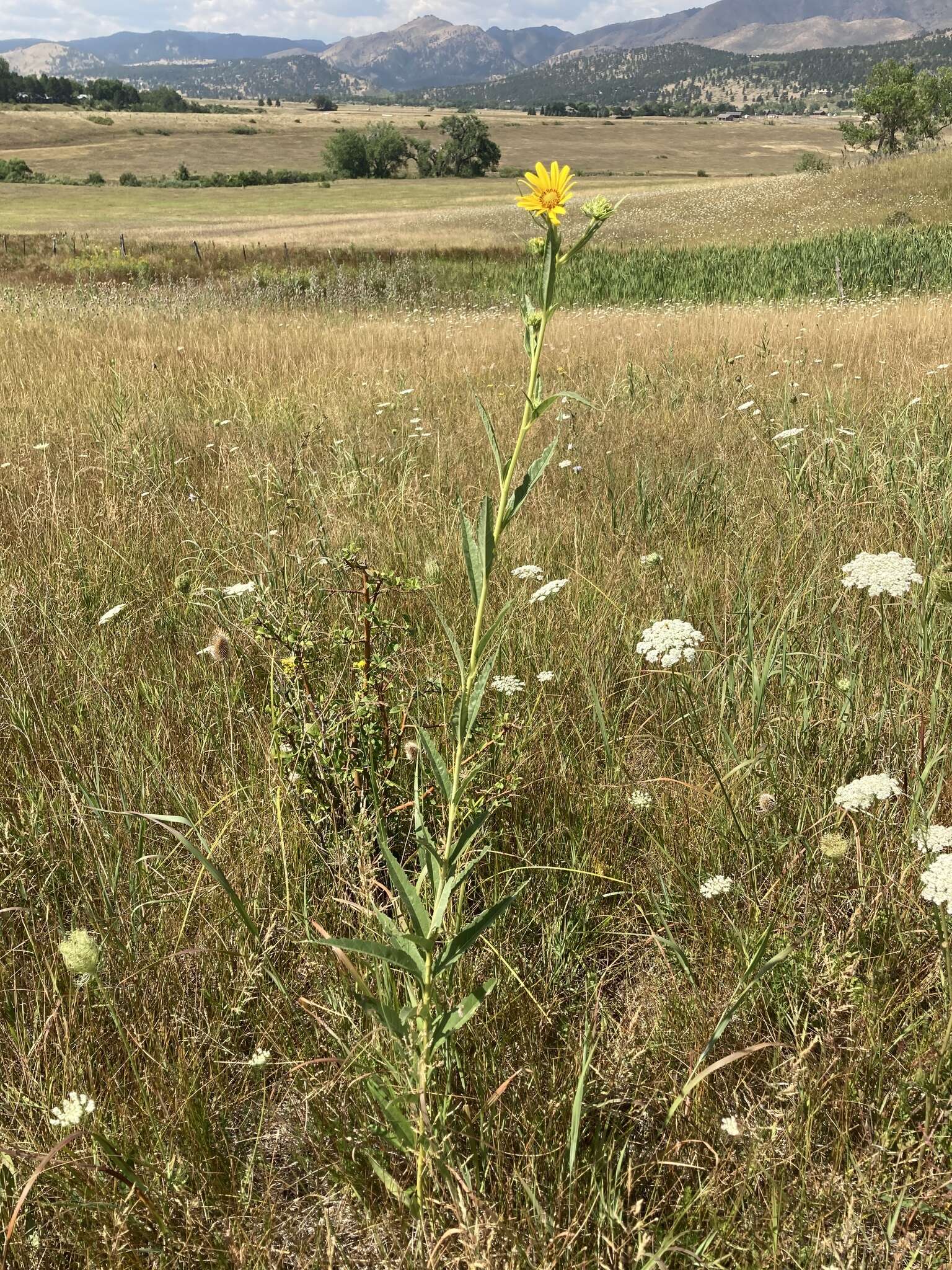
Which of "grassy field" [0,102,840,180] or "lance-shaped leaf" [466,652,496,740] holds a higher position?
"grassy field" [0,102,840,180]

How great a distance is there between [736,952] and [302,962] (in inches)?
30.4

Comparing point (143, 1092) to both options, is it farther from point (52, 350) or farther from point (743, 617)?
point (52, 350)

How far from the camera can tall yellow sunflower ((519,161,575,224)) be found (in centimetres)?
103

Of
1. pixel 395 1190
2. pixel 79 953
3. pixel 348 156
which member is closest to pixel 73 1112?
pixel 79 953

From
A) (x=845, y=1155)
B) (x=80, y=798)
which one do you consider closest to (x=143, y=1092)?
(x=80, y=798)

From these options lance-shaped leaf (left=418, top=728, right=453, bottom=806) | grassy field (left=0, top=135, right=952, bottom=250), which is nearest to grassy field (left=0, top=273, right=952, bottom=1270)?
lance-shaped leaf (left=418, top=728, right=453, bottom=806)

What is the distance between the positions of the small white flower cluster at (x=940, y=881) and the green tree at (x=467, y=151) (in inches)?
3510

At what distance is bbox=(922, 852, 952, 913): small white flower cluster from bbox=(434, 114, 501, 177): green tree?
89151 mm

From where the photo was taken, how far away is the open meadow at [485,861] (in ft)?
3.55

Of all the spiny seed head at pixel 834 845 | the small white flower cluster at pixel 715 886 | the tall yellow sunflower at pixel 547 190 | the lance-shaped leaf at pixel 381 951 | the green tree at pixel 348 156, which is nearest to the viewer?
the lance-shaped leaf at pixel 381 951

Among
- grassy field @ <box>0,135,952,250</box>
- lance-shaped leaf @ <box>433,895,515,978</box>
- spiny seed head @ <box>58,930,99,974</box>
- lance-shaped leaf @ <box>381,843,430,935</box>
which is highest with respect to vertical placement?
grassy field @ <box>0,135,952,250</box>

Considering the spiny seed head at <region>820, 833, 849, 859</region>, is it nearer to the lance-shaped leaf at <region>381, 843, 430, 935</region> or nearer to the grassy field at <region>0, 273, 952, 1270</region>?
the grassy field at <region>0, 273, 952, 1270</region>

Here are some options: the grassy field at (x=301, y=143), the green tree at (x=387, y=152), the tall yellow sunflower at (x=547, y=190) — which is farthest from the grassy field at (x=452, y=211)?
the green tree at (x=387, y=152)

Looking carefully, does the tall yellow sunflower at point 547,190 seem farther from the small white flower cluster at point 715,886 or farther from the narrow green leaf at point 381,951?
the small white flower cluster at point 715,886
